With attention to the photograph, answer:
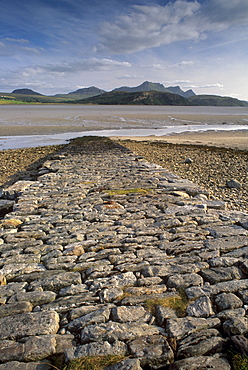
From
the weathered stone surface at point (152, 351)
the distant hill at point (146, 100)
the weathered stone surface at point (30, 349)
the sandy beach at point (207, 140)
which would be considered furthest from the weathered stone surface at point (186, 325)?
the distant hill at point (146, 100)

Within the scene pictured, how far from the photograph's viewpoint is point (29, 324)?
7.79ft

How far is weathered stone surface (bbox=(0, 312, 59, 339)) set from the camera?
228 cm

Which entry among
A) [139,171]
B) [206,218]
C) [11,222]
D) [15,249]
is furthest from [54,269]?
[139,171]

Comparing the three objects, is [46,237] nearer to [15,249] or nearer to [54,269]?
[15,249]

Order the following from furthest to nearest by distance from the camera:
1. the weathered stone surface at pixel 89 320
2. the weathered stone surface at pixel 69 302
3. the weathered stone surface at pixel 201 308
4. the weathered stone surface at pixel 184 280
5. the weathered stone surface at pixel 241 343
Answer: the weathered stone surface at pixel 184 280
the weathered stone surface at pixel 69 302
the weathered stone surface at pixel 201 308
the weathered stone surface at pixel 89 320
the weathered stone surface at pixel 241 343

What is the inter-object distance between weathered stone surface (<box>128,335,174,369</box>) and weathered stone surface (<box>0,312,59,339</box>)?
2.45ft

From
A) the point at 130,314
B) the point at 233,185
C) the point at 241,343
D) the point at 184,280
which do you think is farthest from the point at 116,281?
the point at 233,185

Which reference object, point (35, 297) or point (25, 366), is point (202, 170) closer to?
point (35, 297)

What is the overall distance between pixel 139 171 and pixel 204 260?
523 cm

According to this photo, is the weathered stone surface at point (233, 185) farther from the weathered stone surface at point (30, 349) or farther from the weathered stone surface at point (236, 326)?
the weathered stone surface at point (30, 349)

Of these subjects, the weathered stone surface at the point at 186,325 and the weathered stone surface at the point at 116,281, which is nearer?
the weathered stone surface at the point at 186,325

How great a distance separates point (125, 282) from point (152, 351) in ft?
2.90

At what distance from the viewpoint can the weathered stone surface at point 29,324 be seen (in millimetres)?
2283

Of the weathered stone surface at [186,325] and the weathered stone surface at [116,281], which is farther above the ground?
the weathered stone surface at [116,281]
